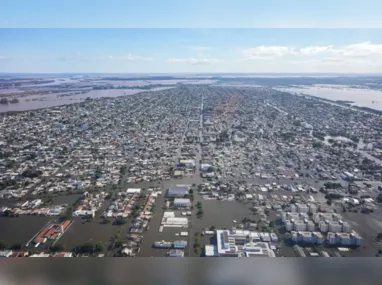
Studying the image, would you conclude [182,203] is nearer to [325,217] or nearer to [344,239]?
[325,217]

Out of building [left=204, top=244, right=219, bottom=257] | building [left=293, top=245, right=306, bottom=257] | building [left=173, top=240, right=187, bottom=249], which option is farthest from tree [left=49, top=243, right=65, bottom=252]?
building [left=293, top=245, right=306, bottom=257]

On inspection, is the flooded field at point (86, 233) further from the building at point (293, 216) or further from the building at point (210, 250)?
the building at point (293, 216)

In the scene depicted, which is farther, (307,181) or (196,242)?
(307,181)

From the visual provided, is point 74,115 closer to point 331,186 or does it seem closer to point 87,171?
point 87,171

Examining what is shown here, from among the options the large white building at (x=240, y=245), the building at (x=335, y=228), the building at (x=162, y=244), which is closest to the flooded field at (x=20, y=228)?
the building at (x=162, y=244)

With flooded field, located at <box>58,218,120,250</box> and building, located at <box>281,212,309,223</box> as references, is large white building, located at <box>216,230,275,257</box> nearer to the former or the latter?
building, located at <box>281,212,309,223</box>

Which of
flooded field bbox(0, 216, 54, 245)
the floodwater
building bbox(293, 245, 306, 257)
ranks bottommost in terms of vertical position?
the floodwater

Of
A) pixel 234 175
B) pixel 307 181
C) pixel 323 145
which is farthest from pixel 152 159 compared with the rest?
pixel 323 145
